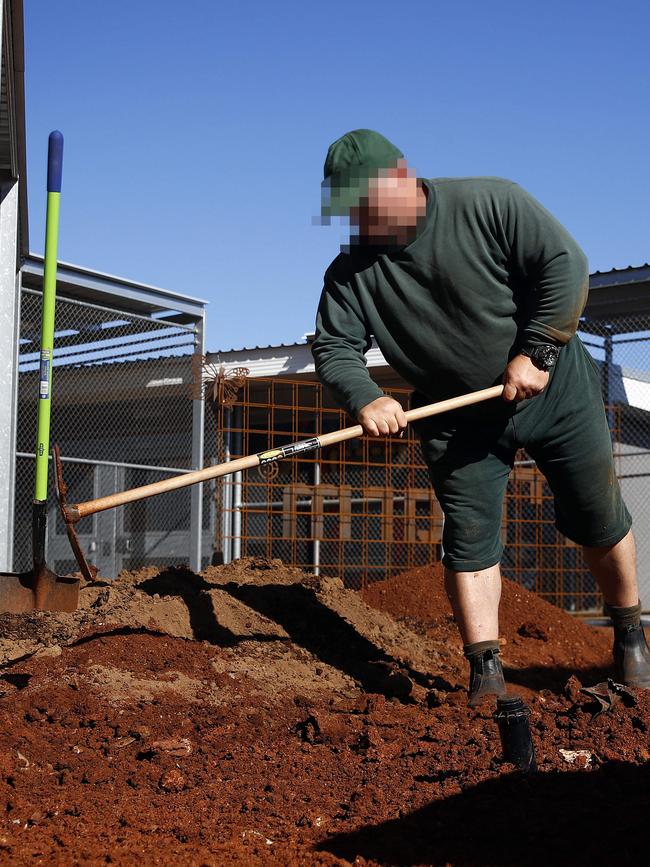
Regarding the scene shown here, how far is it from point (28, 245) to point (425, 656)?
556cm

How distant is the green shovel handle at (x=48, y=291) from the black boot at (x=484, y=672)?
10.2 feet

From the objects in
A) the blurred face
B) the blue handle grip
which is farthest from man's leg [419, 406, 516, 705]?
the blue handle grip

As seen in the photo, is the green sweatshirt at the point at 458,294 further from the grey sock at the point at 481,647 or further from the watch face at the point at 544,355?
the grey sock at the point at 481,647

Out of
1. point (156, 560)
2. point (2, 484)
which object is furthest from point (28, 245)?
point (156, 560)

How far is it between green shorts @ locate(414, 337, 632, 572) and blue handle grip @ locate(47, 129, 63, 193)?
3172 mm

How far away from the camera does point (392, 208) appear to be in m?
3.18

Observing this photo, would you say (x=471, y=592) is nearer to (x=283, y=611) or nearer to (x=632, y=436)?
(x=283, y=611)

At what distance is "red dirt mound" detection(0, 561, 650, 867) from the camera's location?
6.72 ft

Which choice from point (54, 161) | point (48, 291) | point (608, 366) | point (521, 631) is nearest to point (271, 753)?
point (521, 631)

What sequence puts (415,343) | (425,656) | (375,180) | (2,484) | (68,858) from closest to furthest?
1. (68,858)
2. (375,180)
3. (415,343)
4. (425,656)
5. (2,484)

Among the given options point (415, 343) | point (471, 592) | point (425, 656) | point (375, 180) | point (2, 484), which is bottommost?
point (425, 656)

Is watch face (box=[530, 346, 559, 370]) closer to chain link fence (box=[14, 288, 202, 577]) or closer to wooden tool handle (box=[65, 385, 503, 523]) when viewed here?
wooden tool handle (box=[65, 385, 503, 523])

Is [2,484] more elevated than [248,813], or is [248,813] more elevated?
[2,484]

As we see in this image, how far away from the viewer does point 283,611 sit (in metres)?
5.15
